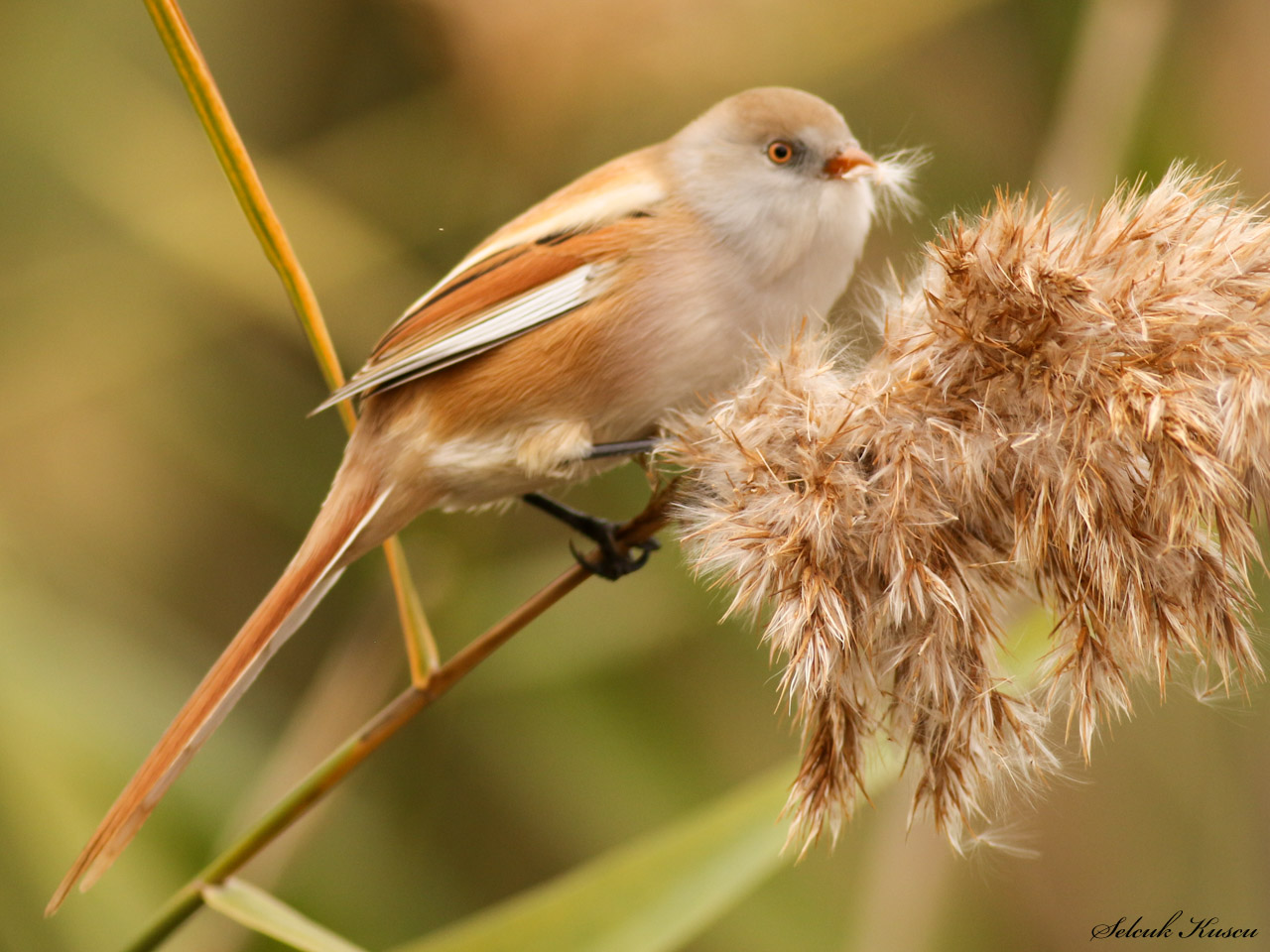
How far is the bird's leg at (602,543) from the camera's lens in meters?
1.36

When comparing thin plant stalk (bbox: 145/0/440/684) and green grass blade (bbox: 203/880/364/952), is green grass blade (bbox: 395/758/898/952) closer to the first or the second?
green grass blade (bbox: 203/880/364/952)

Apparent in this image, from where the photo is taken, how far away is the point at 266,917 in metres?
1.05

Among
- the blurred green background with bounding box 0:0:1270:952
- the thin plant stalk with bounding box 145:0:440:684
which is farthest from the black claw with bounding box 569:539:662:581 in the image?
the blurred green background with bounding box 0:0:1270:952

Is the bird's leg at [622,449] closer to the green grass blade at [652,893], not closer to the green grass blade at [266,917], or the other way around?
the green grass blade at [652,893]

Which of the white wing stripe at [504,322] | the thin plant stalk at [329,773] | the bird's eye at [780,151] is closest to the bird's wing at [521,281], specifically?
the white wing stripe at [504,322]

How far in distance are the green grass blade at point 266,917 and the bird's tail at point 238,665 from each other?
0.11 metres

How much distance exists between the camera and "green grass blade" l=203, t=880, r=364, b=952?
1.00 m

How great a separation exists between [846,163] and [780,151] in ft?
0.36

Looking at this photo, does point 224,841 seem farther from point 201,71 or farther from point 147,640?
point 201,71

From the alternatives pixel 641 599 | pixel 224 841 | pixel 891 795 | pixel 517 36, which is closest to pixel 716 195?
pixel 517 36

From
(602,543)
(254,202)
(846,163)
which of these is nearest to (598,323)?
(602,543)

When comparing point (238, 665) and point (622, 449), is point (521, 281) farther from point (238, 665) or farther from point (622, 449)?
point (238, 665)

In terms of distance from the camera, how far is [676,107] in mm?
2262

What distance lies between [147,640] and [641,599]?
94 cm
